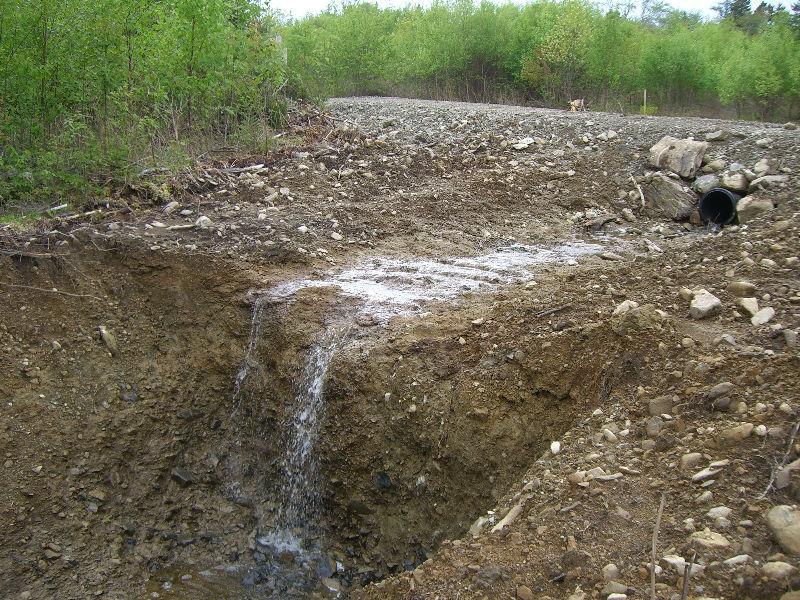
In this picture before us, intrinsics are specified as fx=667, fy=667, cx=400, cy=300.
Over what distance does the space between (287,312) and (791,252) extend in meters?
3.40

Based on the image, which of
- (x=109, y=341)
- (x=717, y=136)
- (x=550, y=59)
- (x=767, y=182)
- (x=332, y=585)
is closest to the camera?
(x=332, y=585)

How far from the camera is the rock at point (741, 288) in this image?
12.6ft

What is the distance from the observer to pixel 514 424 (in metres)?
3.82

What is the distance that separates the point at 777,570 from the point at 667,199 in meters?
5.45

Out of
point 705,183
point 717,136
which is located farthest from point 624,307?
point 717,136

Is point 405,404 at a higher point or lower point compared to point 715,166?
lower

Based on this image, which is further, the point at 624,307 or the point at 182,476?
the point at 182,476

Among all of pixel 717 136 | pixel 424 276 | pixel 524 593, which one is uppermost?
pixel 717 136

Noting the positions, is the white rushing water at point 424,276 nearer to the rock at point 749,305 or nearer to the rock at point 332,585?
the rock at point 332,585

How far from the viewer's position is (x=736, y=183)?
6516 mm

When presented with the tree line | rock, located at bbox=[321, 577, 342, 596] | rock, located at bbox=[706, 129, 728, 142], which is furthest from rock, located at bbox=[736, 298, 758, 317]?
the tree line

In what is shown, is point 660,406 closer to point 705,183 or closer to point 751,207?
point 751,207

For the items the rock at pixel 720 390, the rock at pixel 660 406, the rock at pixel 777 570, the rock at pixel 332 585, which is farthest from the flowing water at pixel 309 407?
the rock at pixel 777 570

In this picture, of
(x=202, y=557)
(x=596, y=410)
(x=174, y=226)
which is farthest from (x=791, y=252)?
(x=174, y=226)
